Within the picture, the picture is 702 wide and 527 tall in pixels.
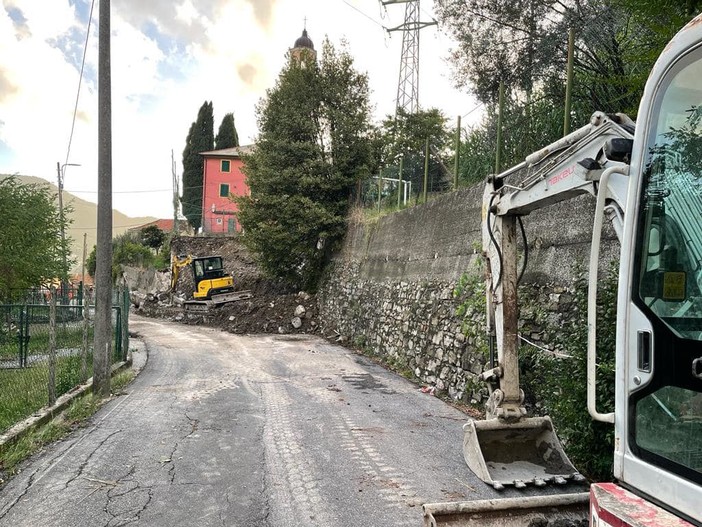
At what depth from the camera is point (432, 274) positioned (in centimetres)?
1111

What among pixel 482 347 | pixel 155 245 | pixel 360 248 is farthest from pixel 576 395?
pixel 155 245

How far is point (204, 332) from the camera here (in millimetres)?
20172

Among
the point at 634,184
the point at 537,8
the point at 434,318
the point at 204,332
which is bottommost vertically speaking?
the point at 204,332

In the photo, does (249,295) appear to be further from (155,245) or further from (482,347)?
(155,245)

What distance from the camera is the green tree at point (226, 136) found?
49.2 meters

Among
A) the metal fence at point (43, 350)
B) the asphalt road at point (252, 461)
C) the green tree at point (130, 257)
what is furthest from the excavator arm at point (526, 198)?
the green tree at point (130, 257)

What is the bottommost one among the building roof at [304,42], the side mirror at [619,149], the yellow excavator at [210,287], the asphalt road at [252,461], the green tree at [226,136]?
the asphalt road at [252,461]

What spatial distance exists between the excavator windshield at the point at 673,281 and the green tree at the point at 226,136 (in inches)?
1948

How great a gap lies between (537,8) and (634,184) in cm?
1131

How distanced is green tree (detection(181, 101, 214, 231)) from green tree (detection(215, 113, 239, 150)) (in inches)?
25.5

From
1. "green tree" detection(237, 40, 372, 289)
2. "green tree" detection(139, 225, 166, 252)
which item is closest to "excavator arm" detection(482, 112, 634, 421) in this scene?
"green tree" detection(237, 40, 372, 289)

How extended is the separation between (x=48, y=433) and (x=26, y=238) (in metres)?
13.2

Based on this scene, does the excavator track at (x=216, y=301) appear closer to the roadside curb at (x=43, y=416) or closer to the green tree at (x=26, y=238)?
the green tree at (x=26, y=238)

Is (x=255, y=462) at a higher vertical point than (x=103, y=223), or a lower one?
lower
